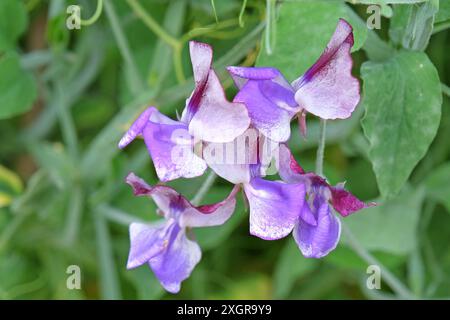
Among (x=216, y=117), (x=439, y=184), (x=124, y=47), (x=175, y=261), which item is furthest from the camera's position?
(x=439, y=184)

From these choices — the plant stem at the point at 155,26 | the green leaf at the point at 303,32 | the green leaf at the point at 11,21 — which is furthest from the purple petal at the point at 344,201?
the green leaf at the point at 11,21

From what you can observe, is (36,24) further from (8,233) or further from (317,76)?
(317,76)

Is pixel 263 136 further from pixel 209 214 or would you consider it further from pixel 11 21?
pixel 11 21

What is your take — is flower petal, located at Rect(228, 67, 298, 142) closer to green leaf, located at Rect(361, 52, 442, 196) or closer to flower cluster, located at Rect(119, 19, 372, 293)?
flower cluster, located at Rect(119, 19, 372, 293)

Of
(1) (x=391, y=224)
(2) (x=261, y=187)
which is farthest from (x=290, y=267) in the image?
(2) (x=261, y=187)

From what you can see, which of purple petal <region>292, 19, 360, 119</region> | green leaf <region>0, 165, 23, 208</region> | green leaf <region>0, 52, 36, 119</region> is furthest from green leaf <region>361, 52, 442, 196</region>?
green leaf <region>0, 165, 23, 208</region>

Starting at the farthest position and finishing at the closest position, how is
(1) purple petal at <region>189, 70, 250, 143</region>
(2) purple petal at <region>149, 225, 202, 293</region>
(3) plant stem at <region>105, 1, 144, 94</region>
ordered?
(3) plant stem at <region>105, 1, 144, 94</region> → (2) purple petal at <region>149, 225, 202, 293</region> → (1) purple petal at <region>189, 70, 250, 143</region>
